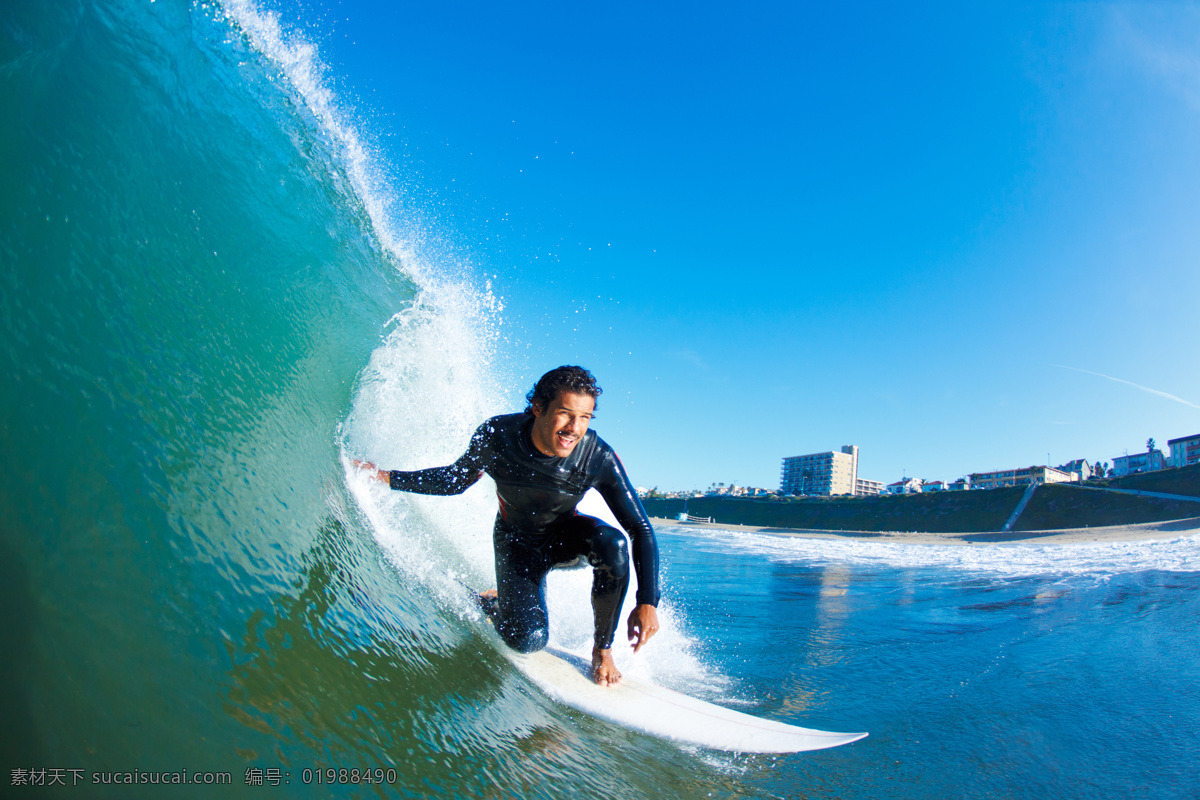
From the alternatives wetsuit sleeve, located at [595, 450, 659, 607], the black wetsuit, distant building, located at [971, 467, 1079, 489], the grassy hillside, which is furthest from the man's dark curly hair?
distant building, located at [971, 467, 1079, 489]

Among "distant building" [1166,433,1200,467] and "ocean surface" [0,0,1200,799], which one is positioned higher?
"distant building" [1166,433,1200,467]

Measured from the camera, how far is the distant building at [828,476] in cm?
13112

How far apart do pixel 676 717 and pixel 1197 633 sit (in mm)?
3851

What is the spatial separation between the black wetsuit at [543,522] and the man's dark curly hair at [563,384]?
21 centimetres

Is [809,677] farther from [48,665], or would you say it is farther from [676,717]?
[48,665]

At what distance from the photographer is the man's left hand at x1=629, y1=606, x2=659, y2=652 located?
8.63ft

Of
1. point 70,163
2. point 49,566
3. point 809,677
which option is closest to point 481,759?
point 49,566

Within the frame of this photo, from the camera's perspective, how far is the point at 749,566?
11.7m

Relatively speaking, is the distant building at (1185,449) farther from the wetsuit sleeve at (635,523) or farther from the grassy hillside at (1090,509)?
the wetsuit sleeve at (635,523)

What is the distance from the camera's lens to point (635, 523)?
9.50ft

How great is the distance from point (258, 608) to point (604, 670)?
6.00 ft

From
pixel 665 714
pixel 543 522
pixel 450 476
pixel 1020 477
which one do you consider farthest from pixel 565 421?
pixel 1020 477

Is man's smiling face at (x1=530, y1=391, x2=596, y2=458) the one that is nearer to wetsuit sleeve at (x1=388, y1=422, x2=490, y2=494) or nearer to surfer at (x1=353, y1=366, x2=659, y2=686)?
surfer at (x1=353, y1=366, x2=659, y2=686)

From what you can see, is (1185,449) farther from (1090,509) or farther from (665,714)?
(665,714)
